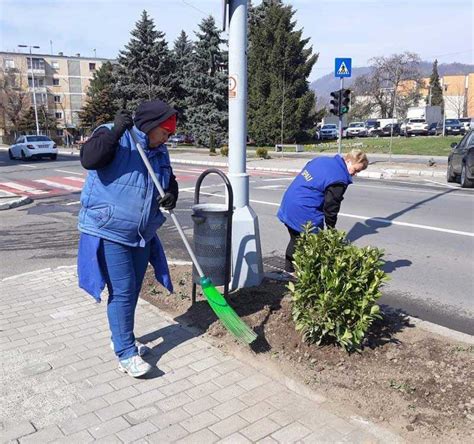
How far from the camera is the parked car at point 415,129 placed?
48.3m

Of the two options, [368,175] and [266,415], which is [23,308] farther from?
[368,175]

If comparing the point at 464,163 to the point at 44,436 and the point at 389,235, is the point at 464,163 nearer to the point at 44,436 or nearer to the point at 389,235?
the point at 389,235

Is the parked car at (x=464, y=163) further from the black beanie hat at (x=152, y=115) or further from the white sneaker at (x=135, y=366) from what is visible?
the white sneaker at (x=135, y=366)

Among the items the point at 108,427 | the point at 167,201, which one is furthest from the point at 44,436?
the point at 167,201

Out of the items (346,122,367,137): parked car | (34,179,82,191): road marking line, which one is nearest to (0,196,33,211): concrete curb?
(34,179,82,191): road marking line

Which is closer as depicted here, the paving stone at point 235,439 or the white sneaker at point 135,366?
the paving stone at point 235,439

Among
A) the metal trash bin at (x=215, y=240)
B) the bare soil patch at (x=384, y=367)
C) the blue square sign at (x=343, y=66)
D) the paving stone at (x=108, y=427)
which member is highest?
the blue square sign at (x=343, y=66)

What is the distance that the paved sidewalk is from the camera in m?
2.85

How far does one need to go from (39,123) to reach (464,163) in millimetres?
67610

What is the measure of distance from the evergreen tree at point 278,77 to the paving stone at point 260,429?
38703 millimetres

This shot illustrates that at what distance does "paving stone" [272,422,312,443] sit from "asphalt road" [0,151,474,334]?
2.43 metres

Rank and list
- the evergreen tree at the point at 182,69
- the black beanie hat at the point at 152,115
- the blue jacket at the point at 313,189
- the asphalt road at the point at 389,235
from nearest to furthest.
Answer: the black beanie hat at the point at 152,115
the blue jacket at the point at 313,189
the asphalt road at the point at 389,235
the evergreen tree at the point at 182,69

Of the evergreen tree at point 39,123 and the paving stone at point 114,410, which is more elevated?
the evergreen tree at point 39,123

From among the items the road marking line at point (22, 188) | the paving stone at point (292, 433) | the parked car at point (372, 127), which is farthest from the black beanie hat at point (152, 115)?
the parked car at point (372, 127)
